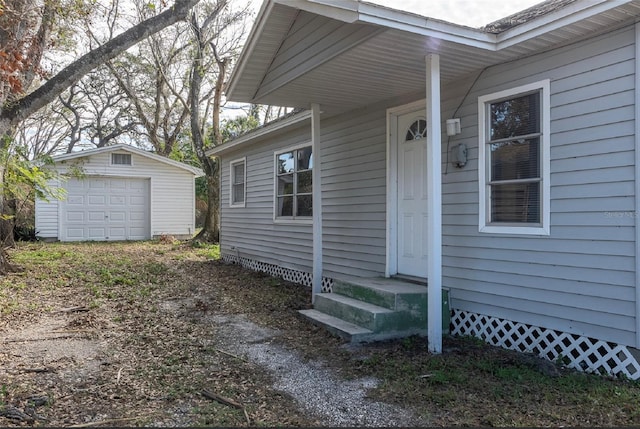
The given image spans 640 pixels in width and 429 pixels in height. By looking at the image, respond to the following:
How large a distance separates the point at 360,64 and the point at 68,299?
18.3ft

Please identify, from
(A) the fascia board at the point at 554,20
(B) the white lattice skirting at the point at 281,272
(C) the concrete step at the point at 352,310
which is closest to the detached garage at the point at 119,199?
(B) the white lattice skirting at the point at 281,272

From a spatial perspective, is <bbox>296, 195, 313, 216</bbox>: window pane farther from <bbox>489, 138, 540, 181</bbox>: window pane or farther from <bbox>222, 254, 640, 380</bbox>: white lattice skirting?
<bbox>489, 138, 540, 181</bbox>: window pane

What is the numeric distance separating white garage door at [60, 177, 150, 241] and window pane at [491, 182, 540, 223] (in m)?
15.3

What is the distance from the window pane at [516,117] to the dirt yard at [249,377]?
2.09m

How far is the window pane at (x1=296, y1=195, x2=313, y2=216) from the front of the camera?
797 cm

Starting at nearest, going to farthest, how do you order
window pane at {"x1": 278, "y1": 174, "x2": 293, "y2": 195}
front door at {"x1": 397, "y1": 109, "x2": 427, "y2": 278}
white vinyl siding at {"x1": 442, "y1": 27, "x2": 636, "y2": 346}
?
white vinyl siding at {"x1": 442, "y1": 27, "x2": 636, "y2": 346} < front door at {"x1": 397, "y1": 109, "x2": 427, "y2": 278} < window pane at {"x1": 278, "y1": 174, "x2": 293, "y2": 195}

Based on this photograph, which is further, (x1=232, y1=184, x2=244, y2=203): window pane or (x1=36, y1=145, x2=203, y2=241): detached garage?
(x1=36, y1=145, x2=203, y2=241): detached garage

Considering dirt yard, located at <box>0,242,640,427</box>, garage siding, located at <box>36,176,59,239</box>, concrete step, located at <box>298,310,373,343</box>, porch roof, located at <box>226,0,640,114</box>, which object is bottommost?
dirt yard, located at <box>0,242,640,427</box>

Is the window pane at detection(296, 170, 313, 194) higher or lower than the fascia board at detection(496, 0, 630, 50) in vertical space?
lower

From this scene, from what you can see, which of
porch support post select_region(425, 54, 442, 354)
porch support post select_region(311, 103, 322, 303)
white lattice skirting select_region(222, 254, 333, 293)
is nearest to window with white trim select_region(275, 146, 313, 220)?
white lattice skirting select_region(222, 254, 333, 293)

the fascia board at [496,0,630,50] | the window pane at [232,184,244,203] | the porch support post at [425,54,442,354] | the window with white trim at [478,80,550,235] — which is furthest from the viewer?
the window pane at [232,184,244,203]

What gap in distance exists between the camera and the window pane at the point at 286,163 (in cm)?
863

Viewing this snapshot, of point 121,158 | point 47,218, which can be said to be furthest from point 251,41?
point 47,218

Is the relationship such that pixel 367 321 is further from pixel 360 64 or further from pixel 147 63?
pixel 147 63
